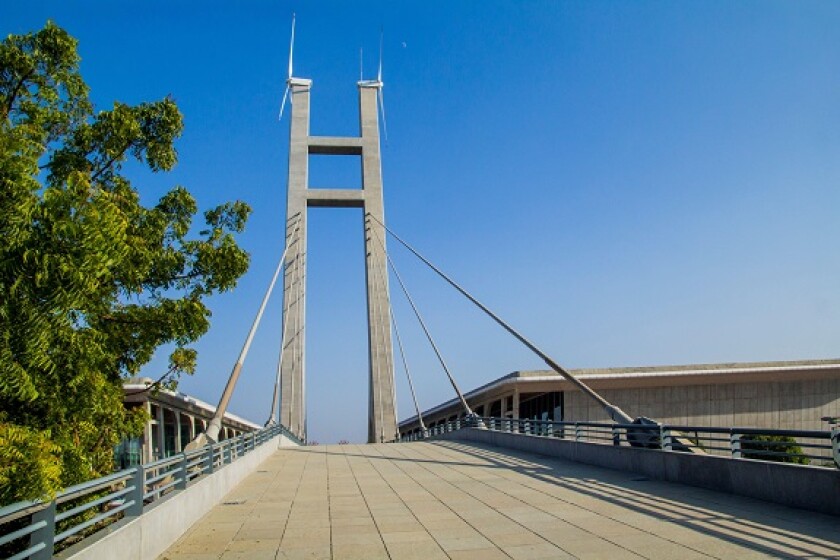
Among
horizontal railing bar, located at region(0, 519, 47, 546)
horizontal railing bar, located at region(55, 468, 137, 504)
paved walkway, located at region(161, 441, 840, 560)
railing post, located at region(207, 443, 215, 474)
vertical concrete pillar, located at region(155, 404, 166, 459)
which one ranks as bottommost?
vertical concrete pillar, located at region(155, 404, 166, 459)

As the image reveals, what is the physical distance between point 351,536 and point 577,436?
35.6 feet

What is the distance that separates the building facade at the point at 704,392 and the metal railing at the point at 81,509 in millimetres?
37094

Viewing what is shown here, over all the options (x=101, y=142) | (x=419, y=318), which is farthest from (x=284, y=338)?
(x=101, y=142)

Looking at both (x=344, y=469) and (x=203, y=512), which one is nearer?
(x=203, y=512)

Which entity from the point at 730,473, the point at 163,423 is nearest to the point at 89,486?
the point at 730,473

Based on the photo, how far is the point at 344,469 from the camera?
20297mm

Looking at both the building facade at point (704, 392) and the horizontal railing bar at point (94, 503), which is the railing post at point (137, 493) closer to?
the horizontal railing bar at point (94, 503)

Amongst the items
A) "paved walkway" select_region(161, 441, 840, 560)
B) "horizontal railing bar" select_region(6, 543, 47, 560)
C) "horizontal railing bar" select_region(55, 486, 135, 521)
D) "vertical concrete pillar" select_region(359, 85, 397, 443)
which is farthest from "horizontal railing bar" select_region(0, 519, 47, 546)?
"vertical concrete pillar" select_region(359, 85, 397, 443)

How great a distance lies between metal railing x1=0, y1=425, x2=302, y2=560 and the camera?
562cm

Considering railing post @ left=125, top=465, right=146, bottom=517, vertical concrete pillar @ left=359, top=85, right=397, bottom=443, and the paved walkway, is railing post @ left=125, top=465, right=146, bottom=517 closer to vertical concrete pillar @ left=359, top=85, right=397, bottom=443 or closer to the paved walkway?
the paved walkway

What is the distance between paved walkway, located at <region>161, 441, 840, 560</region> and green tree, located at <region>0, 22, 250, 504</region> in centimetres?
229

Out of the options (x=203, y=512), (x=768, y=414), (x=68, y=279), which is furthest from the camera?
(x=768, y=414)

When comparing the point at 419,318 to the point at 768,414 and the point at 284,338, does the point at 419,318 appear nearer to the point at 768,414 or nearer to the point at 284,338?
the point at 284,338

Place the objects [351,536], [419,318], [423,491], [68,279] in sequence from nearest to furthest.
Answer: [68,279] < [351,536] < [423,491] < [419,318]
